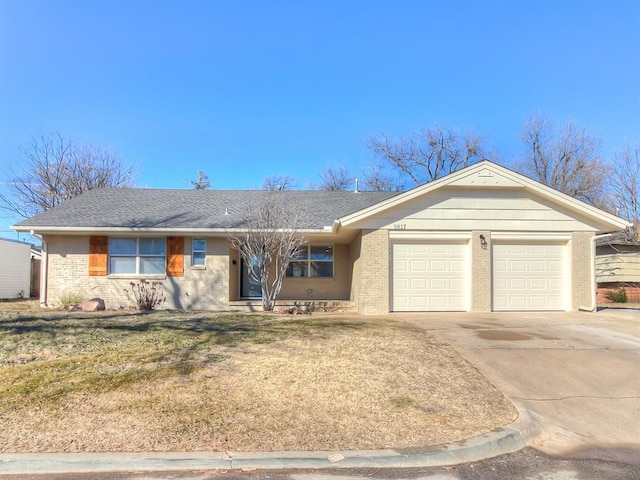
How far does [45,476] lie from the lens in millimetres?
3592

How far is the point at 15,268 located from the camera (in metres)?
21.0

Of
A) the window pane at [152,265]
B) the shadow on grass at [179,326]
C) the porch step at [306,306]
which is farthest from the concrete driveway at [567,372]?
the window pane at [152,265]

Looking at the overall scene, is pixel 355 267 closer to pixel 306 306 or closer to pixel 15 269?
pixel 306 306

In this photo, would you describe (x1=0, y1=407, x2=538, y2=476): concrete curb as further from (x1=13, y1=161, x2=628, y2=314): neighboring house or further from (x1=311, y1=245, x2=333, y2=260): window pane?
(x1=311, y1=245, x2=333, y2=260): window pane

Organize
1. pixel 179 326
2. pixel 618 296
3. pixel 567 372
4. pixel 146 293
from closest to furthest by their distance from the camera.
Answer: pixel 567 372, pixel 179 326, pixel 146 293, pixel 618 296

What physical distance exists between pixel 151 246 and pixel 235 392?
10.3 metres

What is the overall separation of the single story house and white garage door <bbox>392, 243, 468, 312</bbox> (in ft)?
58.6

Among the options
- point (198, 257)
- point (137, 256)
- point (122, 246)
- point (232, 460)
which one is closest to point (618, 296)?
point (198, 257)

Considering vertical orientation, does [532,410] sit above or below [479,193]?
below

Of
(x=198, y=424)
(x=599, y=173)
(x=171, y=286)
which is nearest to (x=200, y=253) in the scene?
(x=171, y=286)

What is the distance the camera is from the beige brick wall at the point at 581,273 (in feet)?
43.2

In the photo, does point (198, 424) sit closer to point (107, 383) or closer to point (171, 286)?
point (107, 383)

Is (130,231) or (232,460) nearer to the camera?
(232,460)

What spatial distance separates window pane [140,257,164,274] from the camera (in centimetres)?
1438
